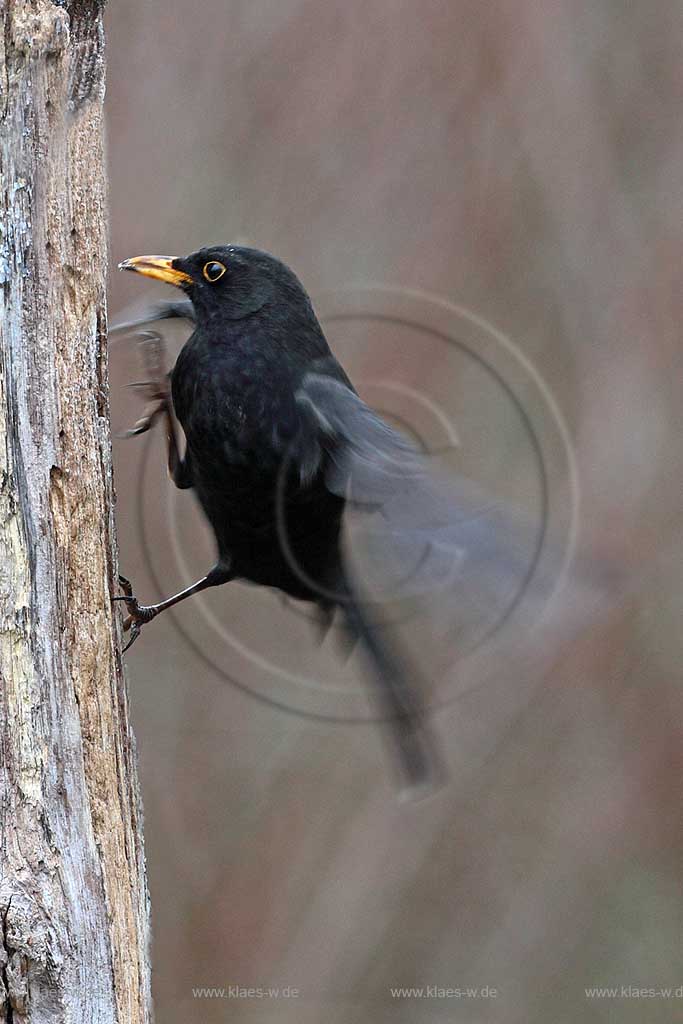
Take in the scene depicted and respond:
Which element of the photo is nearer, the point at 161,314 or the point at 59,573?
the point at 59,573

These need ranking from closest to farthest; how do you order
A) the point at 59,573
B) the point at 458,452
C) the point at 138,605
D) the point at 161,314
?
Result: the point at 59,573 → the point at 138,605 → the point at 161,314 → the point at 458,452

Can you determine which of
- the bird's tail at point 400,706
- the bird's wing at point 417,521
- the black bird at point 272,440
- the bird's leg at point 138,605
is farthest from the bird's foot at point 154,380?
the bird's tail at point 400,706

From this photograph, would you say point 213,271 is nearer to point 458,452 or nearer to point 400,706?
point 400,706

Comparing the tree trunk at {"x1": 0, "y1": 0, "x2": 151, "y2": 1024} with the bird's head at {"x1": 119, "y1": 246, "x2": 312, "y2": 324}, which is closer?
the tree trunk at {"x1": 0, "y1": 0, "x2": 151, "y2": 1024}

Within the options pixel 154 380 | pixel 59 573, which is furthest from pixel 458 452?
pixel 59 573

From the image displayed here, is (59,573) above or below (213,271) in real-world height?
below

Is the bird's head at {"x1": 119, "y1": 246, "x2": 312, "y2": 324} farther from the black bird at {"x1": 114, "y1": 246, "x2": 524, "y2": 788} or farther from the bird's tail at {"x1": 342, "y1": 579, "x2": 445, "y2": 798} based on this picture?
the bird's tail at {"x1": 342, "y1": 579, "x2": 445, "y2": 798}

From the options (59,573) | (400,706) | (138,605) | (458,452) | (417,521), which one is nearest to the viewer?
(59,573)

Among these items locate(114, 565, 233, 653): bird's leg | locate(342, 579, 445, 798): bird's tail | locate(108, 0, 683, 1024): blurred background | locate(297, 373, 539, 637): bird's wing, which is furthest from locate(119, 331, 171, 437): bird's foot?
locate(108, 0, 683, 1024): blurred background
